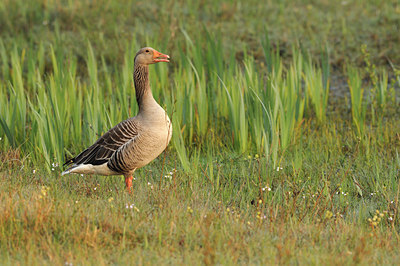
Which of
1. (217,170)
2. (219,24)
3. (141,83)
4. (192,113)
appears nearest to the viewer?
(141,83)

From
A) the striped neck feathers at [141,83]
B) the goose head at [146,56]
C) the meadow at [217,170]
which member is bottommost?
the meadow at [217,170]

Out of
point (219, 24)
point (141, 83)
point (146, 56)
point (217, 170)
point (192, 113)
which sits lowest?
point (217, 170)

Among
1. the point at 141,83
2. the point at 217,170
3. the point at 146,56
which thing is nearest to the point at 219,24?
the point at 217,170

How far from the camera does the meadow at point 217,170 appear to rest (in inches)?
155

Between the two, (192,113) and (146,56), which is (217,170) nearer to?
(192,113)

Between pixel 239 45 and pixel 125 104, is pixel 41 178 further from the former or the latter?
pixel 239 45

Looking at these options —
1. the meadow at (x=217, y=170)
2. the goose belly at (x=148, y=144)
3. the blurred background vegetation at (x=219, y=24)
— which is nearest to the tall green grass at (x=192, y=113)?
the meadow at (x=217, y=170)

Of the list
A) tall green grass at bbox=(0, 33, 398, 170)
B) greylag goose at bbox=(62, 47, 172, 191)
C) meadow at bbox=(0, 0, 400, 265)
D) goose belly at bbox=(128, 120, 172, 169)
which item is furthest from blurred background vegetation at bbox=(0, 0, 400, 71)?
goose belly at bbox=(128, 120, 172, 169)

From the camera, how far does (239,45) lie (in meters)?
10.1

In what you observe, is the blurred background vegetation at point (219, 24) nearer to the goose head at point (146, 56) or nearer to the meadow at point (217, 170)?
the meadow at point (217, 170)

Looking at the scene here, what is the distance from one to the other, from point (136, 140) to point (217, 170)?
126 centimetres

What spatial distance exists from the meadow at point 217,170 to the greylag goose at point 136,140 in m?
0.23

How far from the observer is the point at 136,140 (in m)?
4.80

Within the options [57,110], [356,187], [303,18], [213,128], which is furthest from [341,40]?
[57,110]
